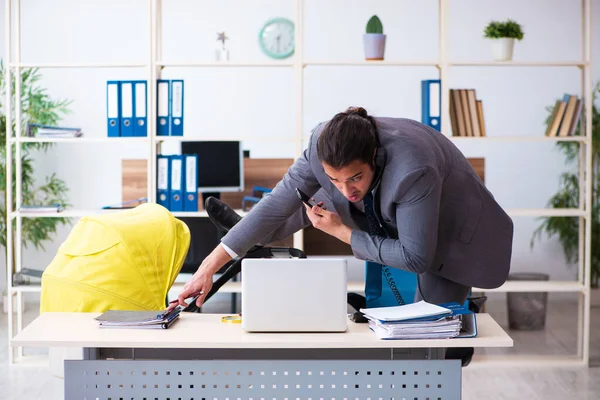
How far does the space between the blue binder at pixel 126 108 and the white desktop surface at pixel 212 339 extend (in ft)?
7.92

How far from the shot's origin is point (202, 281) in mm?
2357

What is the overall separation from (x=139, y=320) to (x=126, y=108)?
2.50m

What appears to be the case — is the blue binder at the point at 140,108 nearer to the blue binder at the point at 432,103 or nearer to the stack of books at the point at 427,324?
the blue binder at the point at 432,103

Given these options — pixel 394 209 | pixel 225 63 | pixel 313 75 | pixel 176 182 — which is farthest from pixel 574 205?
pixel 394 209

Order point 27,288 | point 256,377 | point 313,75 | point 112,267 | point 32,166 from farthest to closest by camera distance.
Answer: point 313,75 → point 32,166 → point 27,288 → point 112,267 → point 256,377

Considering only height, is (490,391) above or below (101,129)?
below

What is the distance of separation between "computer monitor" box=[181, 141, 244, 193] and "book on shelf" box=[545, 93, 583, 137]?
2045 mm

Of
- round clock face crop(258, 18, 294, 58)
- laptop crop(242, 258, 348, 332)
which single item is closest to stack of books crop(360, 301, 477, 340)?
laptop crop(242, 258, 348, 332)

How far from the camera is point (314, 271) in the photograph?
2031 mm

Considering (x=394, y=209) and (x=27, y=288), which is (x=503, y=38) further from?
(x=27, y=288)

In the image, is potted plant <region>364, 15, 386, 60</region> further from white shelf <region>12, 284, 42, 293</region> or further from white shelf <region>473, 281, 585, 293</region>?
white shelf <region>12, 284, 42, 293</region>

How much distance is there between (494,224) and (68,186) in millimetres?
5034

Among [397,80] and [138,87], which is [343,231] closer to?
[138,87]

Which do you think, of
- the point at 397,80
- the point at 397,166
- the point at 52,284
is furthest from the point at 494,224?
the point at 397,80
